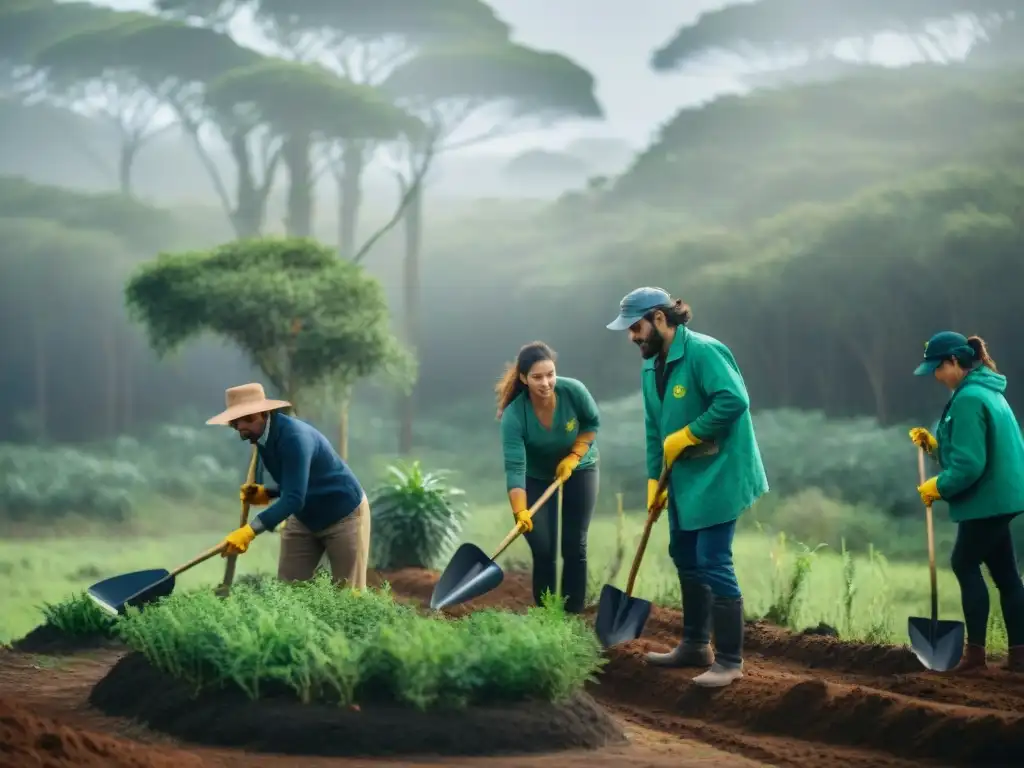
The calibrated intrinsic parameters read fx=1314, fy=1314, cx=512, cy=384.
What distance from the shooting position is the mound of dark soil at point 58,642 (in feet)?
22.1

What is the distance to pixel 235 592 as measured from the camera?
5.44 metres

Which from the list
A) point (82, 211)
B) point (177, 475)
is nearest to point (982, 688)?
point (177, 475)

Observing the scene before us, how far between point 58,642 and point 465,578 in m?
2.36

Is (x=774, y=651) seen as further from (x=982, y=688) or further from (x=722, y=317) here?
(x=722, y=317)

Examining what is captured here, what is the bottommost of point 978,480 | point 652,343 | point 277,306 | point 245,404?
point 978,480

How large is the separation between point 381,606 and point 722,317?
9.21m

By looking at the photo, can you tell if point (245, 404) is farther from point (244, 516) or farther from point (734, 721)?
point (734, 721)

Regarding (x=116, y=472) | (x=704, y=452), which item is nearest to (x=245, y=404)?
(x=704, y=452)

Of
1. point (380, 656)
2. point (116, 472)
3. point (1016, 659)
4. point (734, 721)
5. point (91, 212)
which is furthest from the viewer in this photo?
point (91, 212)

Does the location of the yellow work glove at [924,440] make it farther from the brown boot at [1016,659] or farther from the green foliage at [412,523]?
the green foliage at [412,523]

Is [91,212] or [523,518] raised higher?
[91,212]

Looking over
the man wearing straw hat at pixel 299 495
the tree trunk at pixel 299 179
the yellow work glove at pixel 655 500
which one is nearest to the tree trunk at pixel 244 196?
the tree trunk at pixel 299 179

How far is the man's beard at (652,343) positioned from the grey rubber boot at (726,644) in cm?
104

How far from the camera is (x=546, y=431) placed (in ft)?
20.5
